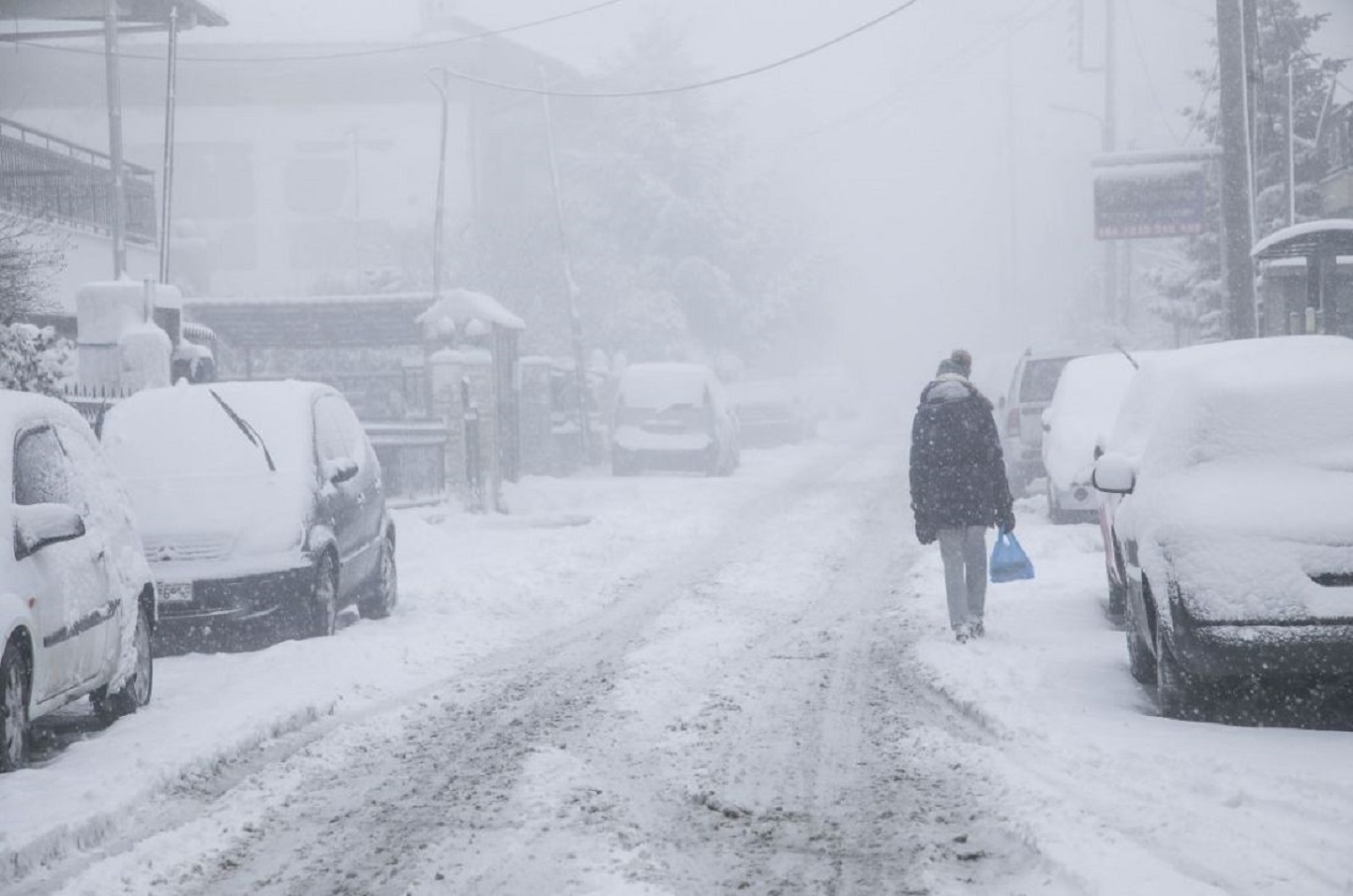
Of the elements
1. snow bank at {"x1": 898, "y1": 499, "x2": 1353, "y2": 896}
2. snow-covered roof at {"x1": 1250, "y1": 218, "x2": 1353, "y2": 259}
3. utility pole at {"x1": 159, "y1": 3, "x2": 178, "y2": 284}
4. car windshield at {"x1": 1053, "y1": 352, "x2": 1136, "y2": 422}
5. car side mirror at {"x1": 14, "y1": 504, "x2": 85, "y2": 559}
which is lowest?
snow bank at {"x1": 898, "y1": 499, "x2": 1353, "y2": 896}

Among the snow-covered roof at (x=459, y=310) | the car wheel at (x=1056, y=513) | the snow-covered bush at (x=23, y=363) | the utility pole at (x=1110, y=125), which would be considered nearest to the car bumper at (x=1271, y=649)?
the snow-covered bush at (x=23, y=363)

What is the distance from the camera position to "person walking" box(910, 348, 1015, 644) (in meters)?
10.1

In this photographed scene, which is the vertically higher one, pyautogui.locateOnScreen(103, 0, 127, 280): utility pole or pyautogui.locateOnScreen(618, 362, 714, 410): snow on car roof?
pyautogui.locateOnScreen(103, 0, 127, 280): utility pole

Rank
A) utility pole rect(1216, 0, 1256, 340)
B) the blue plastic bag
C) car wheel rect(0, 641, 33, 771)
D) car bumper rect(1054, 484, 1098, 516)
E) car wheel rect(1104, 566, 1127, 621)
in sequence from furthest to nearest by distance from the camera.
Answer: utility pole rect(1216, 0, 1256, 340)
car bumper rect(1054, 484, 1098, 516)
car wheel rect(1104, 566, 1127, 621)
the blue plastic bag
car wheel rect(0, 641, 33, 771)

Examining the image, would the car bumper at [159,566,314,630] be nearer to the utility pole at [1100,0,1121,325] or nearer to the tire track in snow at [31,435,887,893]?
the tire track in snow at [31,435,887,893]

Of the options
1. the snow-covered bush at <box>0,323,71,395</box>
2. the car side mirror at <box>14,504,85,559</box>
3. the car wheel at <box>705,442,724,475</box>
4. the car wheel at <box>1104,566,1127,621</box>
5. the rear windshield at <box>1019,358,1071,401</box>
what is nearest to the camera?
the car side mirror at <box>14,504,85,559</box>

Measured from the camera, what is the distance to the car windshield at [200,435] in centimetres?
1107

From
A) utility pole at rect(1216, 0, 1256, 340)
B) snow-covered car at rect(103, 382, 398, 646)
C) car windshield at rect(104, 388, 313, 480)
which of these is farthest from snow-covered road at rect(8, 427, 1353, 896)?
utility pole at rect(1216, 0, 1256, 340)

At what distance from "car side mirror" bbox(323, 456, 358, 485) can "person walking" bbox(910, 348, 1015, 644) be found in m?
4.08

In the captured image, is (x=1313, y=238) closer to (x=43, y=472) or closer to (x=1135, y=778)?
(x=1135, y=778)

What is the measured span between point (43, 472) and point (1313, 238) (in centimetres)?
1218

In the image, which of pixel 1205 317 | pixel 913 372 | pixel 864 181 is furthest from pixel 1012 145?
pixel 864 181

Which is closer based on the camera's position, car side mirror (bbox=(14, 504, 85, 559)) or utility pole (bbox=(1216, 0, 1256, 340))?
car side mirror (bbox=(14, 504, 85, 559))

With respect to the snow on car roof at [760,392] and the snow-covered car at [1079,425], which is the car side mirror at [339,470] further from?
the snow on car roof at [760,392]
